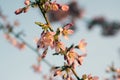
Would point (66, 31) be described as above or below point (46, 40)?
below

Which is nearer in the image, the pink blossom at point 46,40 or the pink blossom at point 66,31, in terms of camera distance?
the pink blossom at point 46,40

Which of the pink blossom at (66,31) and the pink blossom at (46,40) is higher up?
the pink blossom at (46,40)

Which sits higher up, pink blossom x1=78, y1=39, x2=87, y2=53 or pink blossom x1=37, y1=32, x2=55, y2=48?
pink blossom x1=37, y1=32, x2=55, y2=48

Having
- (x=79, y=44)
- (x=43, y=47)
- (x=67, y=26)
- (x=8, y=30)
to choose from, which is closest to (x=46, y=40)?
(x=43, y=47)

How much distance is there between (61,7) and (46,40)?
Answer: 42 cm

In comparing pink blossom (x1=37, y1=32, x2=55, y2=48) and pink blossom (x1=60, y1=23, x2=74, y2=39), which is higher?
pink blossom (x1=37, y1=32, x2=55, y2=48)

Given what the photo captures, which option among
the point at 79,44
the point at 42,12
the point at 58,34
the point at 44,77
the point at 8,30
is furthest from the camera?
the point at 44,77

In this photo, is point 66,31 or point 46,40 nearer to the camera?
point 46,40

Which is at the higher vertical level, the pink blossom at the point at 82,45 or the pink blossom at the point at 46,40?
the pink blossom at the point at 46,40

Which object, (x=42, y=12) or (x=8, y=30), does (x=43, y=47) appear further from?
(x=8, y=30)

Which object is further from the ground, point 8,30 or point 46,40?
point 46,40

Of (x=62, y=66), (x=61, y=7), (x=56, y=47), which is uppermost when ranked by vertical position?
(x=61, y=7)

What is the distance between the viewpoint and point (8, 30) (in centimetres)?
870

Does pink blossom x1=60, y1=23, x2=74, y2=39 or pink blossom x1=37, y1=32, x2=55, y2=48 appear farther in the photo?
pink blossom x1=60, y1=23, x2=74, y2=39
